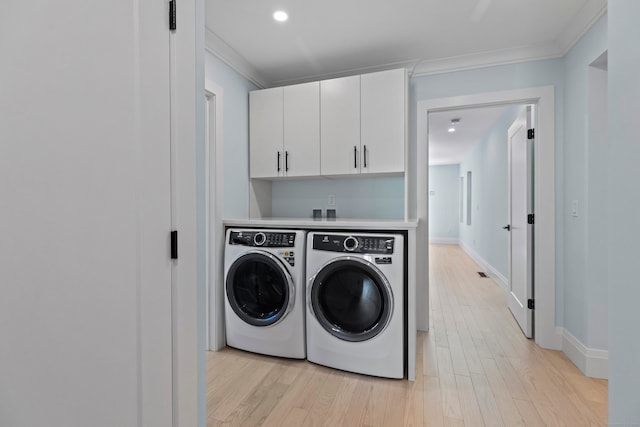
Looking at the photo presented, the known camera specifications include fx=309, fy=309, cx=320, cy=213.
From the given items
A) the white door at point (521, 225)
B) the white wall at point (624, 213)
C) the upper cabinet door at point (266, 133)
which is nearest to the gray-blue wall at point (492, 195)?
the white door at point (521, 225)

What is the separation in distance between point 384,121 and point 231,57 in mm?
1414

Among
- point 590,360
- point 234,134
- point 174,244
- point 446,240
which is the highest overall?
point 234,134

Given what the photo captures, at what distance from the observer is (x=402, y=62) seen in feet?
9.16

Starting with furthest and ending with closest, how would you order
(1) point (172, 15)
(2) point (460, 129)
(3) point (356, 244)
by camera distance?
(2) point (460, 129), (3) point (356, 244), (1) point (172, 15)

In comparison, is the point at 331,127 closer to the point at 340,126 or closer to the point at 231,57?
the point at 340,126

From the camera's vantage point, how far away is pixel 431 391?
76.1 inches

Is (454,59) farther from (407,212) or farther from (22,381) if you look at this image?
(22,381)

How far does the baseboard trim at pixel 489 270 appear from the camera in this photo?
14.6ft

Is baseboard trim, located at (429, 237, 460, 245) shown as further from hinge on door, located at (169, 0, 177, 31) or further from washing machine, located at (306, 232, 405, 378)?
hinge on door, located at (169, 0, 177, 31)

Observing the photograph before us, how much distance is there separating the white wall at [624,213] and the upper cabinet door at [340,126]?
5.88 ft

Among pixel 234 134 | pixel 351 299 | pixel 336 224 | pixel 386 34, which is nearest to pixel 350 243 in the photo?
pixel 336 224

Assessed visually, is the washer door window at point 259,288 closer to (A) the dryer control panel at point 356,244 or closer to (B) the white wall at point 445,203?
(A) the dryer control panel at point 356,244

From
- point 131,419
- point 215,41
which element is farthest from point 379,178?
point 131,419

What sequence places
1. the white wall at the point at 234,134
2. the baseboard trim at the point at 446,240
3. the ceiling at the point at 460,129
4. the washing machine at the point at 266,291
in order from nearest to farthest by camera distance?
the washing machine at the point at 266,291, the white wall at the point at 234,134, the ceiling at the point at 460,129, the baseboard trim at the point at 446,240
